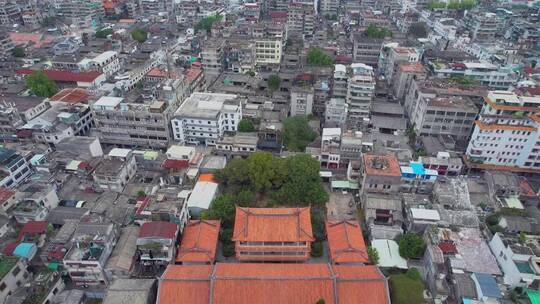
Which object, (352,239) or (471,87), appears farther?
(471,87)

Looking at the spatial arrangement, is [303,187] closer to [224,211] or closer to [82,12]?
[224,211]

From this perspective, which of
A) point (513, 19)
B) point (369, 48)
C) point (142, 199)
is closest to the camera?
point (142, 199)

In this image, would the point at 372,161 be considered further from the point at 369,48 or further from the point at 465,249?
the point at 369,48

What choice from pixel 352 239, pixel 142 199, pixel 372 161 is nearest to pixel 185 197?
pixel 142 199

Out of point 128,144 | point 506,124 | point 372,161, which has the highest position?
point 506,124

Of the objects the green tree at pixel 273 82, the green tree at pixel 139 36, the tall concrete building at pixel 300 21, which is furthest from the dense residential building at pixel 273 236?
the green tree at pixel 139 36

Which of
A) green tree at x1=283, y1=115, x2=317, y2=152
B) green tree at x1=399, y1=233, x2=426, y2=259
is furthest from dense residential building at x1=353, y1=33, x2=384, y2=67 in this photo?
green tree at x1=399, y1=233, x2=426, y2=259

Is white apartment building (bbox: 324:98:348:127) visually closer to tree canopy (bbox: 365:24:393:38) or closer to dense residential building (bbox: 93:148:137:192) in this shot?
dense residential building (bbox: 93:148:137:192)

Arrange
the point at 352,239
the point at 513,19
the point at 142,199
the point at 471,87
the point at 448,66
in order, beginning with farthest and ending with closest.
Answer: the point at 513,19 < the point at 448,66 < the point at 471,87 < the point at 142,199 < the point at 352,239
